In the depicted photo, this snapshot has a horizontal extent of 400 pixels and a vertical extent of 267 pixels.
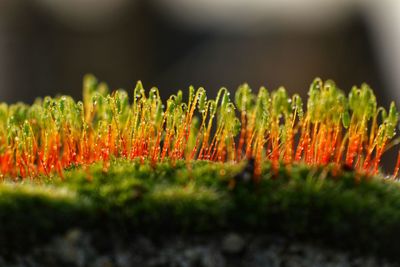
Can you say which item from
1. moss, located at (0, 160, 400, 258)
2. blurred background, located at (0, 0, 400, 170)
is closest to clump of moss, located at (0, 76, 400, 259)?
moss, located at (0, 160, 400, 258)

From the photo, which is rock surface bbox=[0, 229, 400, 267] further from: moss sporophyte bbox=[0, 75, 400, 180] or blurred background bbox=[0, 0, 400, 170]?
blurred background bbox=[0, 0, 400, 170]

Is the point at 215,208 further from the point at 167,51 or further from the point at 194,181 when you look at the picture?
the point at 167,51

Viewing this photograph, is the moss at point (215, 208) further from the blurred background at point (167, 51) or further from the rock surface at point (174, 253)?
the blurred background at point (167, 51)

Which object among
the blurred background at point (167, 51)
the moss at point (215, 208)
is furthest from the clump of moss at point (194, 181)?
the blurred background at point (167, 51)

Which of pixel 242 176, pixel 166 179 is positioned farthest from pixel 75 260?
pixel 242 176

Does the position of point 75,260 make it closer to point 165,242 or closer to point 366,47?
point 165,242
